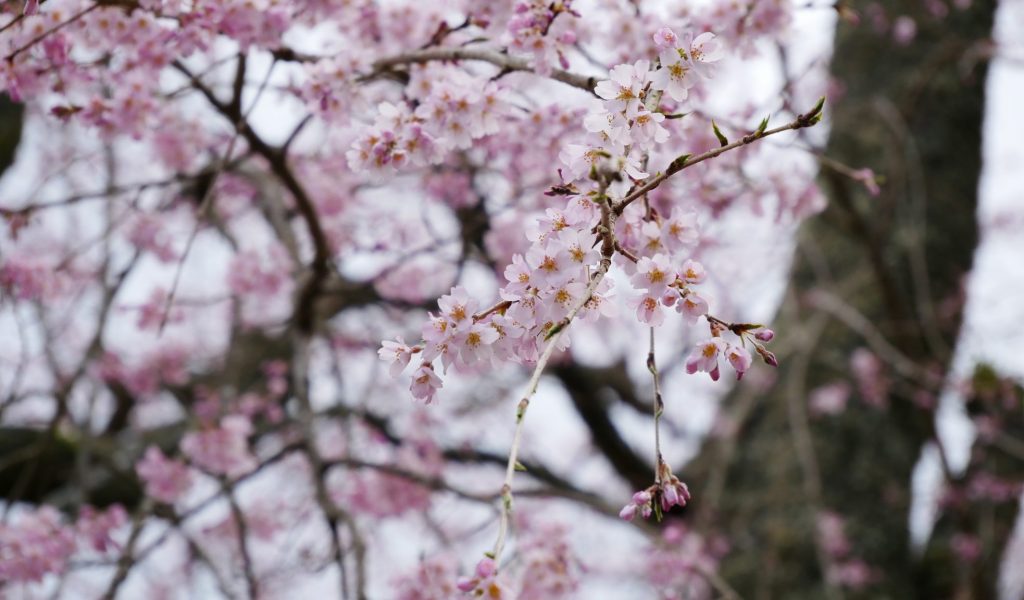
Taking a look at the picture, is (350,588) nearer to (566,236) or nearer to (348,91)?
(348,91)

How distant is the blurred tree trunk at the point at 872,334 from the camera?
3.46 meters

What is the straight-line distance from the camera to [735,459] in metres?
3.99

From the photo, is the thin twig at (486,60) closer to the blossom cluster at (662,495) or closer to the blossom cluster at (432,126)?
the blossom cluster at (432,126)

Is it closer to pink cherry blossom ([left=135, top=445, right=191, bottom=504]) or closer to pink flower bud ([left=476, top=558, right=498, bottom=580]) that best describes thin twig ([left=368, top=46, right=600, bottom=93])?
pink flower bud ([left=476, top=558, right=498, bottom=580])

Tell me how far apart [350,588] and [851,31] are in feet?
12.7

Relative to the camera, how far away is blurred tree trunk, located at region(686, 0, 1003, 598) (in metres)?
3.46

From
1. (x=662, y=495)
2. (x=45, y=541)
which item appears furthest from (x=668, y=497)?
(x=45, y=541)

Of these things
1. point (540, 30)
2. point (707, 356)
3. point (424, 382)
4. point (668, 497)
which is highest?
point (540, 30)

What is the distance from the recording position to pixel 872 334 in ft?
11.7

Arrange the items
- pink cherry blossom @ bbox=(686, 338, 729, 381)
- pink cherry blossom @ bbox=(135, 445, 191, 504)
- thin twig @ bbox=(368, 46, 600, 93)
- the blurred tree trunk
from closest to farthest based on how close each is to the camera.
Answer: pink cherry blossom @ bbox=(686, 338, 729, 381) < thin twig @ bbox=(368, 46, 600, 93) < pink cherry blossom @ bbox=(135, 445, 191, 504) < the blurred tree trunk

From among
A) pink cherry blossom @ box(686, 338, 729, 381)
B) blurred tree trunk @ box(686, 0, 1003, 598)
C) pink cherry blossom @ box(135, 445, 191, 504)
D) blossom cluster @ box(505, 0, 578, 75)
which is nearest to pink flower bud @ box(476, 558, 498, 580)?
pink cherry blossom @ box(686, 338, 729, 381)

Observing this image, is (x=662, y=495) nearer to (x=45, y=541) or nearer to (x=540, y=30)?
(x=540, y=30)

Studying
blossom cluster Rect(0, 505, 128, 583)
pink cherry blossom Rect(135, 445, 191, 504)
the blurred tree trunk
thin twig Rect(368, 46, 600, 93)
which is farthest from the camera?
the blurred tree trunk

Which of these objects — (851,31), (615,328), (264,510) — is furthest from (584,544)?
(851,31)
